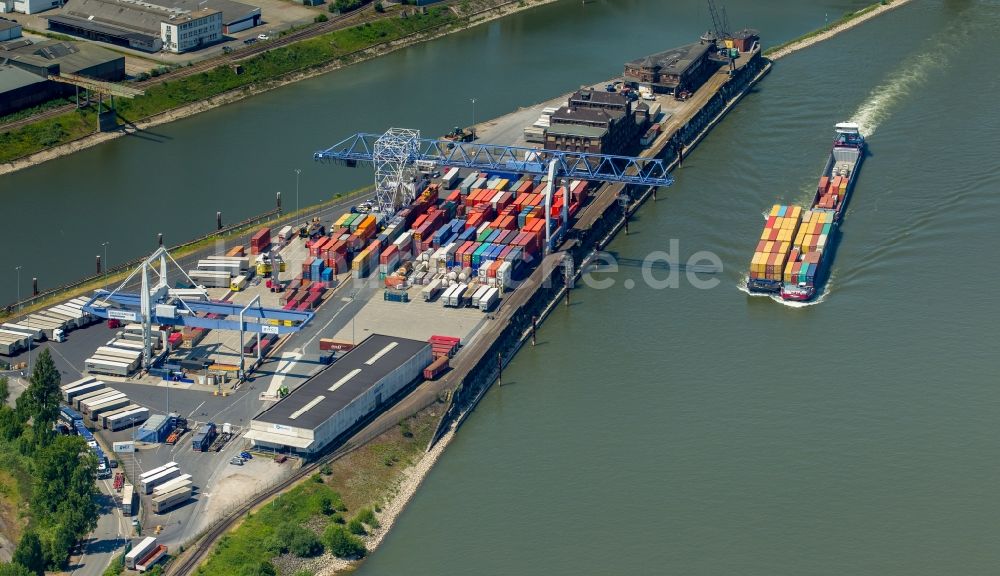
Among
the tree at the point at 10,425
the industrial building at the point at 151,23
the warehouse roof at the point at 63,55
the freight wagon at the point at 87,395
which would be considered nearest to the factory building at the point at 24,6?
the industrial building at the point at 151,23

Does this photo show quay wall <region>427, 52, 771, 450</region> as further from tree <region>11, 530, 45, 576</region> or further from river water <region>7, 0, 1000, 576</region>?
tree <region>11, 530, 45, 576</region>

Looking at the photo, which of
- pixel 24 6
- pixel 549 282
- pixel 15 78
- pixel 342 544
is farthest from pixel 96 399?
pixel 24 6

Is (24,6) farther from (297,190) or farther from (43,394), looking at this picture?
(43,394)

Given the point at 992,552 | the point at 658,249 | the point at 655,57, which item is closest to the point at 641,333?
the point at 658,249

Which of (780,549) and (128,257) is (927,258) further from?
(128,257)

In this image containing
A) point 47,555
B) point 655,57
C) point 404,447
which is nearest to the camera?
point 47,555

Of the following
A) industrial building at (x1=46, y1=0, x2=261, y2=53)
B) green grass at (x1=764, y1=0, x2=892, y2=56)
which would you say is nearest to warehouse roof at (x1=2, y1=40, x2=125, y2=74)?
industrial building at (x1=46, y1=0, x2=261, y2=53)

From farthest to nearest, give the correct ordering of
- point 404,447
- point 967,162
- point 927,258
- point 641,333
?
point 967,162, point 927,258, point 641,333, point 404,447

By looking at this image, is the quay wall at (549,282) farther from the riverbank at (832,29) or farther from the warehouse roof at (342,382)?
the riverbank at (832,29)
